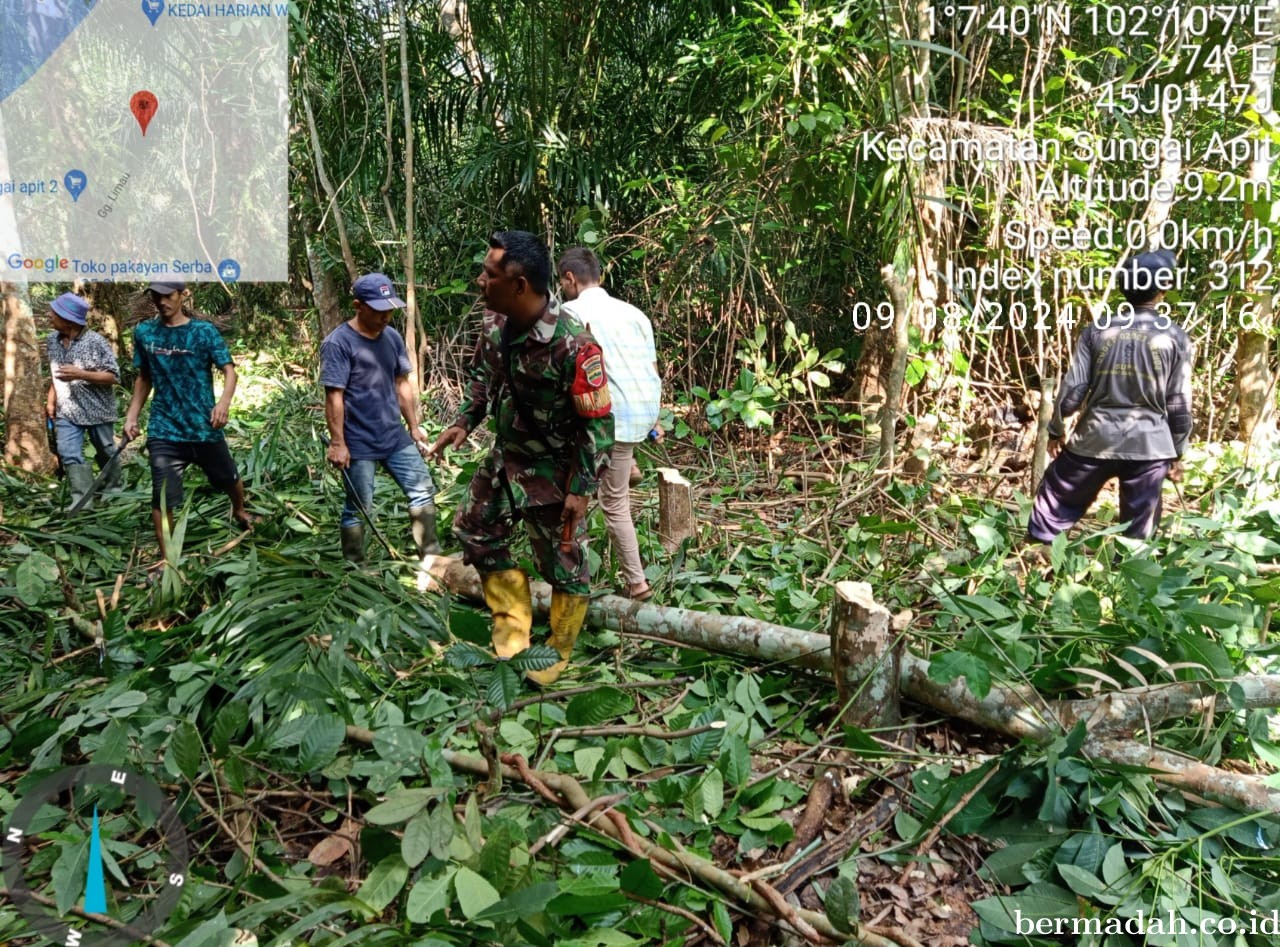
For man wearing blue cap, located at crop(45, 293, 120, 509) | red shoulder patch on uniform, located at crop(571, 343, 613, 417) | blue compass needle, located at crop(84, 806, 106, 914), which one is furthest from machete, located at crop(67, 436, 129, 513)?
red shoulder patch on uniform, located at crop(571, 343, 613, 417)

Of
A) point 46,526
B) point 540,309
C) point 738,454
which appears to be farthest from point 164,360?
point 738,454

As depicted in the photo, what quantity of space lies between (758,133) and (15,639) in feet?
16.2

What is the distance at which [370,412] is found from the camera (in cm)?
385

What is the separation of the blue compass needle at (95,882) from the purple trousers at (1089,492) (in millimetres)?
3716

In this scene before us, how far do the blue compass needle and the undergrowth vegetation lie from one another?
0.03 m

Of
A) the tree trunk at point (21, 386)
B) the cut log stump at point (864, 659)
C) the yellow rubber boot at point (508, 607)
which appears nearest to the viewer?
the cut log stump at point (864, 659)

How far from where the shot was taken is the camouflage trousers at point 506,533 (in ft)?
10.4

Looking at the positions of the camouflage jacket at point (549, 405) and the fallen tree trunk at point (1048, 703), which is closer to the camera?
the fallen tree trunk at point (1048, 703)

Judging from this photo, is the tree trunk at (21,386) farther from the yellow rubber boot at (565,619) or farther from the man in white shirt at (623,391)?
the yellow rubber boot at (565,619)

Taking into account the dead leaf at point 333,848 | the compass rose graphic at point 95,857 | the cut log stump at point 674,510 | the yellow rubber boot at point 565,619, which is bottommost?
the dead leaf at point 333,848

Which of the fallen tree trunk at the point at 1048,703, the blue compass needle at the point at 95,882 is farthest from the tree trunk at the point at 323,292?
the blue compass needle at the point at 95,882

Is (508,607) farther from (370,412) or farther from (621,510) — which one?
(370,412)

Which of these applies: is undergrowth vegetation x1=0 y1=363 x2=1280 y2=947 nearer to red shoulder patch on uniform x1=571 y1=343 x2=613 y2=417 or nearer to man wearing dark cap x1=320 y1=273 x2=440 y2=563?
man wearing dark cap x1=320 y1=273 x2=440 y2=563

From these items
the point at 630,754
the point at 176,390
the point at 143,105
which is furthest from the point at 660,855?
the point at 143,105
